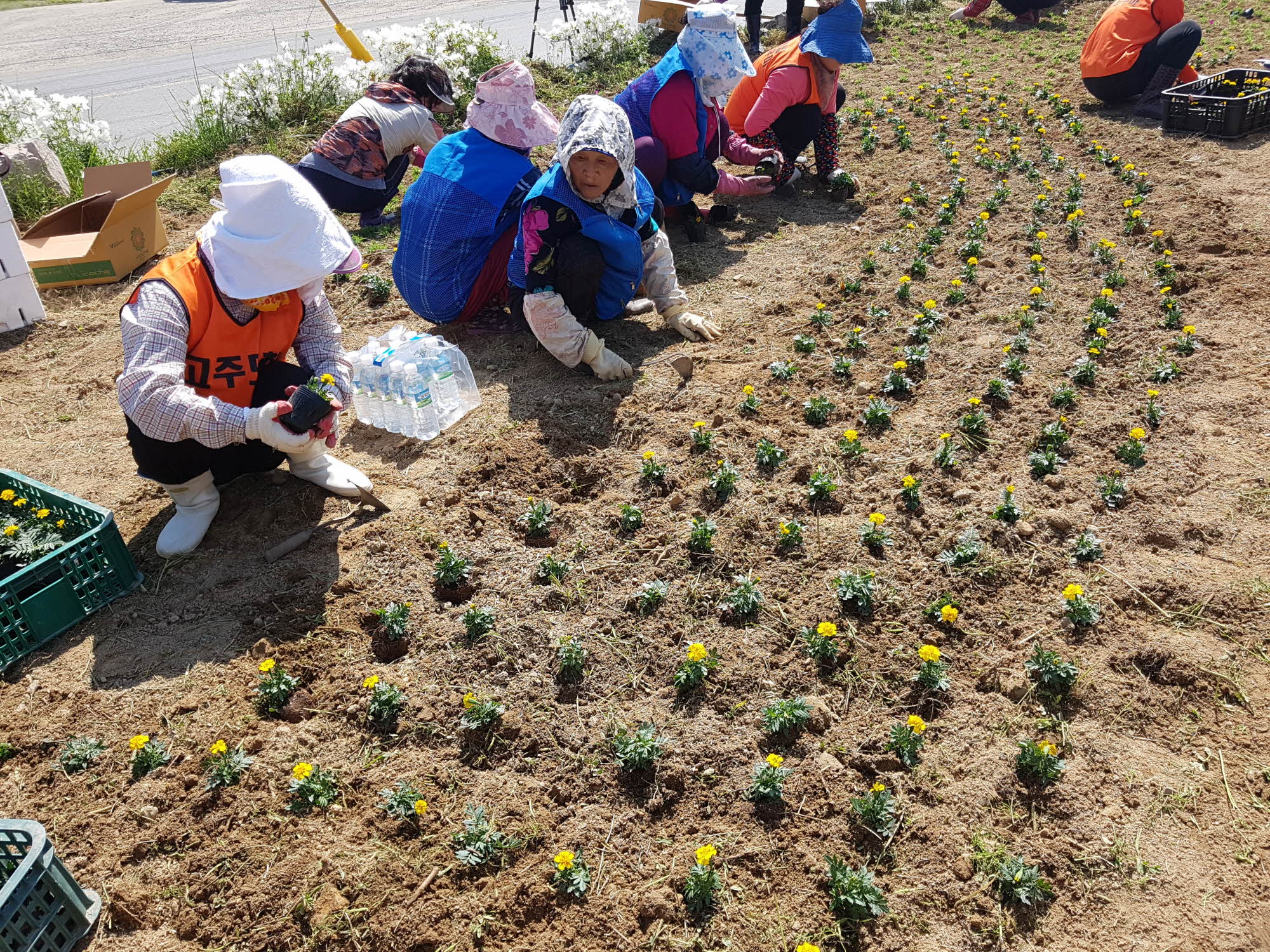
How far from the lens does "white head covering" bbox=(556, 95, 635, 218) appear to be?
4.36 metres

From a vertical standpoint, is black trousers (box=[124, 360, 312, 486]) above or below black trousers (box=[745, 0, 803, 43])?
below

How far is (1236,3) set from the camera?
11383mm

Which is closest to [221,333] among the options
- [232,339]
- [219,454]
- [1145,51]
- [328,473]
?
[232,339]

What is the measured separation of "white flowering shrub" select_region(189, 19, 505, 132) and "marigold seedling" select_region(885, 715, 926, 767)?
25.9ft

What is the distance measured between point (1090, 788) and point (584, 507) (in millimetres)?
2161

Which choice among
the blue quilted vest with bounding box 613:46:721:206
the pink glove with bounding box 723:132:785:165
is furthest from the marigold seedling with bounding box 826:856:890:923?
the pink glove with bounding box 723:132:785:165

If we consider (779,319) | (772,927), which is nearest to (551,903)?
(772,927)

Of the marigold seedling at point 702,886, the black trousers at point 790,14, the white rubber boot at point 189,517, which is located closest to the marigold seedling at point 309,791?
the marigold seedling at point 702,886

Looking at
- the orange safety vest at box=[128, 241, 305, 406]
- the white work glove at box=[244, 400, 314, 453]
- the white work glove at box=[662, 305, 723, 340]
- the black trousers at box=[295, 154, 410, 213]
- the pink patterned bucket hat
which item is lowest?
the white work glove at box=[662, 305, 723, 340]

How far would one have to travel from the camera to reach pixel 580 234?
470 centimetres

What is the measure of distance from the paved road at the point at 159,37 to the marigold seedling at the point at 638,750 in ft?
30.1

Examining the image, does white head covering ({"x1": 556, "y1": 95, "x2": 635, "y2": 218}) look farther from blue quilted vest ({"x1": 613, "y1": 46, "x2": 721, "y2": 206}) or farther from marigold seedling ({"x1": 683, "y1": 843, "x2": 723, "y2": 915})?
marigold seedling ({"x1": 683, "y1": 843, "x2": 723, "y2": 915})

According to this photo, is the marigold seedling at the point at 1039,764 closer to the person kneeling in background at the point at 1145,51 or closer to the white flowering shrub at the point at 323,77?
the person kneeling in background at the point at 1145,51

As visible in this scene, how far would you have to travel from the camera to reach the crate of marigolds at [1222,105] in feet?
23.1
